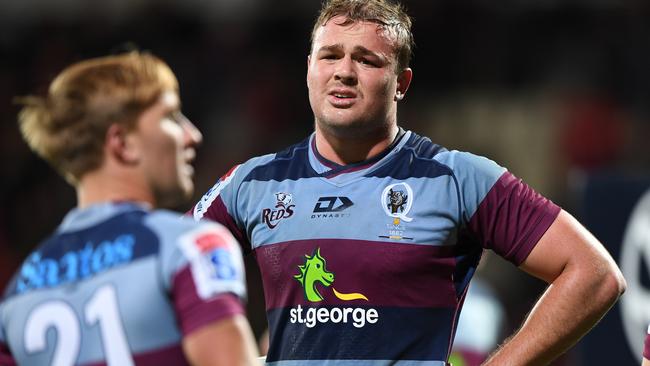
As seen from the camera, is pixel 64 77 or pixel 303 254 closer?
pixel 64 77

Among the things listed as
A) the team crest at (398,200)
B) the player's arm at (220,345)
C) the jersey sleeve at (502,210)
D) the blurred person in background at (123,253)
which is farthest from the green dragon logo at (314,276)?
the player's arm at (220,345)

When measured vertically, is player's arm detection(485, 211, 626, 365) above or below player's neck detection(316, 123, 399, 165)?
below

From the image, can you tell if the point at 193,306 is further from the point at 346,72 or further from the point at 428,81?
the point at 428,81

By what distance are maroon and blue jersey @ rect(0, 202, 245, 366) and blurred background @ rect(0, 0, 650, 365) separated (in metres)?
7.30

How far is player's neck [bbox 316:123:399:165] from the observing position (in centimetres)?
402

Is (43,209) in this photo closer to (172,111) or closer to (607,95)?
(607,95)

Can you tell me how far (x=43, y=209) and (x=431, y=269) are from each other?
24.9ft

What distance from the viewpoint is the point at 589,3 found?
11430 millimetres

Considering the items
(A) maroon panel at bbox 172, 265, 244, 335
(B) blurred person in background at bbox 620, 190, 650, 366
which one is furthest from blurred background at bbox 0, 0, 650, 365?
(A) maroon panel at bbox 172, 265, 244, 335

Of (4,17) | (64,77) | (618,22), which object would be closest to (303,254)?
(64,77)

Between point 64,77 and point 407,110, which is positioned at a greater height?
point 64,77

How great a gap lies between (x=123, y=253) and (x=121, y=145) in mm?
295

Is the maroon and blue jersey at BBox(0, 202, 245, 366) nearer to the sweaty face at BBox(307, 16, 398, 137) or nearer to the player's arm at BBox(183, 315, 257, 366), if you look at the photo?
the player's arm at BBox(183, 315, 257, 366)

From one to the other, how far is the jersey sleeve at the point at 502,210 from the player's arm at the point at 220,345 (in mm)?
1241
